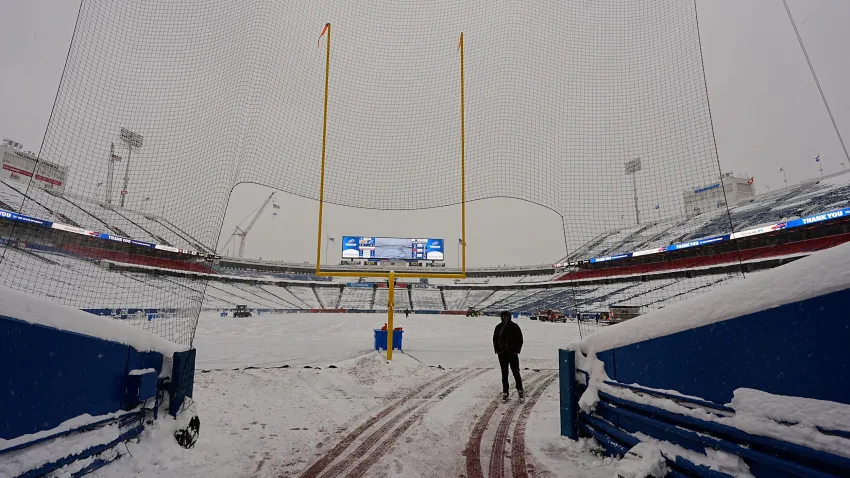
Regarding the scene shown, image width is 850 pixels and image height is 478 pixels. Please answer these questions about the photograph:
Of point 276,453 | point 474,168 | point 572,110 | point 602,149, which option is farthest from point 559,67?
point 276,453

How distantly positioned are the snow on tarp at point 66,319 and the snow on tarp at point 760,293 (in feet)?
11.7

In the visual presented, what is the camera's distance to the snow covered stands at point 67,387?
188 cm

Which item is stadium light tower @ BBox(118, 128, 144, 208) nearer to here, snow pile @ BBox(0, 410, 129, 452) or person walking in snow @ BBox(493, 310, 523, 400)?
snow pile @ BBox(0, 410, 129, 452)

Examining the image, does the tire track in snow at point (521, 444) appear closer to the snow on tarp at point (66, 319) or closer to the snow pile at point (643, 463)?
the snow pile at point (643, 463)

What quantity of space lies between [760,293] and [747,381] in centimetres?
42

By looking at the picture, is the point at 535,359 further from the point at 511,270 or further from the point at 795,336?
the point at 511,270

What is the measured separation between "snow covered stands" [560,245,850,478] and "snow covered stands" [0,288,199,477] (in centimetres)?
338

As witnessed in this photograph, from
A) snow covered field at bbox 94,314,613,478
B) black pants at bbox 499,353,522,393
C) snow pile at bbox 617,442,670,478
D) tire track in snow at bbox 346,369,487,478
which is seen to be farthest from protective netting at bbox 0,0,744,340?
snow pile at bbox 617,442,670,478

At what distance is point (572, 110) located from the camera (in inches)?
285

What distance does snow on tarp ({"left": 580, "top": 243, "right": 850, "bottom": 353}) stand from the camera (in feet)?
4.99

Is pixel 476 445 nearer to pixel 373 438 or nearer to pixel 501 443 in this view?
pixel 501 443

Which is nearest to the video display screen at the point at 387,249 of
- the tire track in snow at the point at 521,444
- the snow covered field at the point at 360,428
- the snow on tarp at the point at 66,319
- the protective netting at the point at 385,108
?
the protective netting at the point at 385,108

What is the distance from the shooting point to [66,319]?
2.33 metres

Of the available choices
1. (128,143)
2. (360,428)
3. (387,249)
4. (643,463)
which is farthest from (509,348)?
(128,143)
